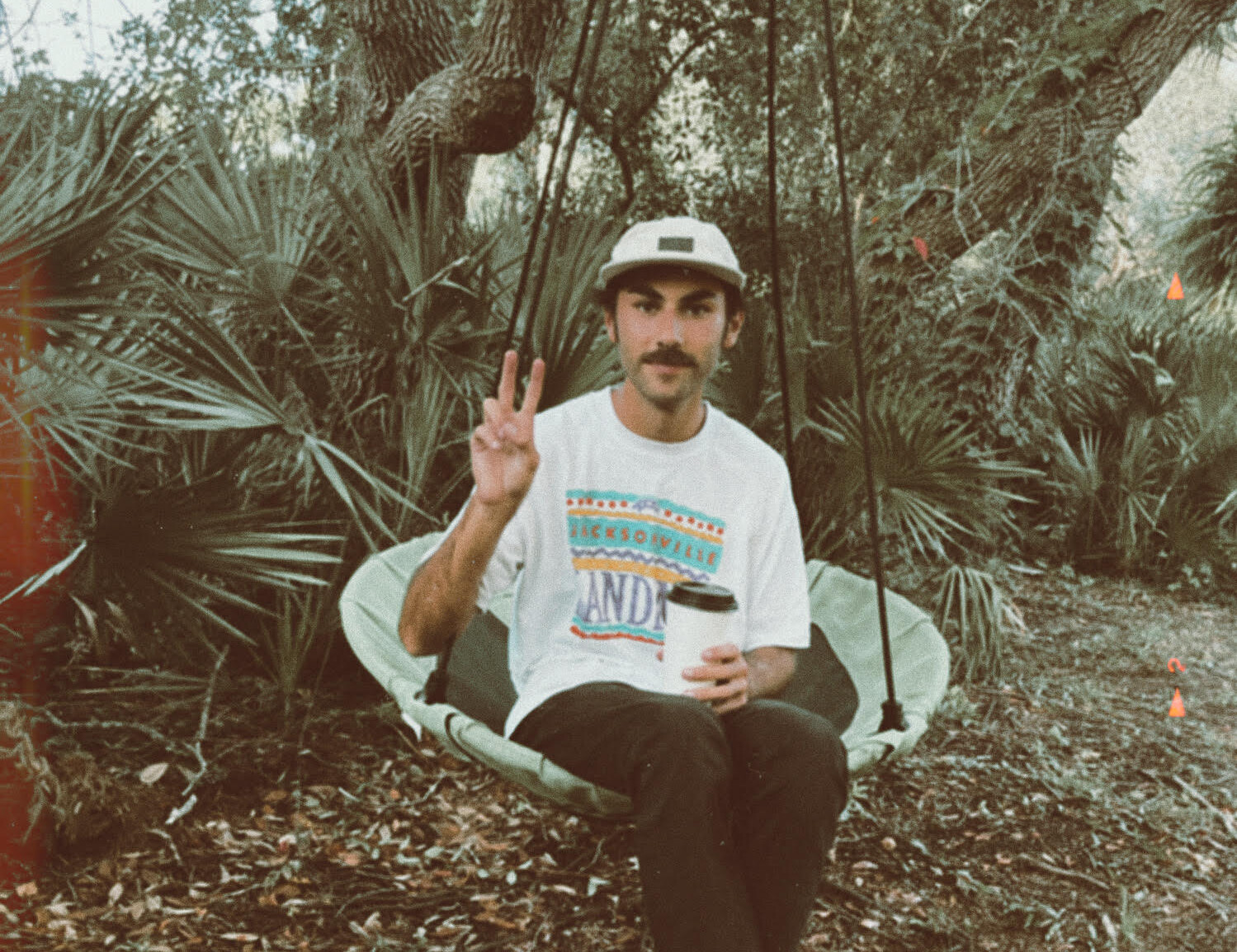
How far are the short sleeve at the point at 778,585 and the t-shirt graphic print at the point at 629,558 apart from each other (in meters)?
0.11

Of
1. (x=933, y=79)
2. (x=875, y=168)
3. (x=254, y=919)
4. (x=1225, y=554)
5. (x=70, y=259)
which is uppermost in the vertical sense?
(x=933, y=79)

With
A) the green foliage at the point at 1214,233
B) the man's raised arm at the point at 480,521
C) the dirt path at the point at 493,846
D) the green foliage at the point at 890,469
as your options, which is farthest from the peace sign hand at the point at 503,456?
the green foliage at the point at 1214,233

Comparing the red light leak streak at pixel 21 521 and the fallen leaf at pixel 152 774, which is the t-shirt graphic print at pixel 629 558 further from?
the fallen leaf at pixel 152 774

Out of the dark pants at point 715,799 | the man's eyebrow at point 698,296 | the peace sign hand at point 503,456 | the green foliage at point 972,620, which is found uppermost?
the man's eyebrow at point 698,296

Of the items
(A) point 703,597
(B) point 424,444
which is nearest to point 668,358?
(A) point 703,597

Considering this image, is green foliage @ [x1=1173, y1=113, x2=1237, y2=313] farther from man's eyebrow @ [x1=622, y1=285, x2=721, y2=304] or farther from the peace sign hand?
the peace sign hand

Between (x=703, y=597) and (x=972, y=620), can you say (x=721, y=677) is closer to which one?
(x=703, y=597)

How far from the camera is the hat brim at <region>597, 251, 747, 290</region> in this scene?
6.52 feet

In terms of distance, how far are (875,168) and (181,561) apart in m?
5.66

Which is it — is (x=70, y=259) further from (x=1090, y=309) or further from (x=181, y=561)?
(x=1090, y=309)

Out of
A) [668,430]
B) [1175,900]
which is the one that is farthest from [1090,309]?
[668,430]

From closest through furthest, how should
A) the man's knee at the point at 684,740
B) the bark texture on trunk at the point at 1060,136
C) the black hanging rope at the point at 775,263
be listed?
the man's knee at the point at 684,740 < the black hanging rope at the point at 775,263 < the bark texture on trunk at the point at 1060,136

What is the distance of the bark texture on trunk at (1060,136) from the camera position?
5.14 metres

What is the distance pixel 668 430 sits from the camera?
213cm
